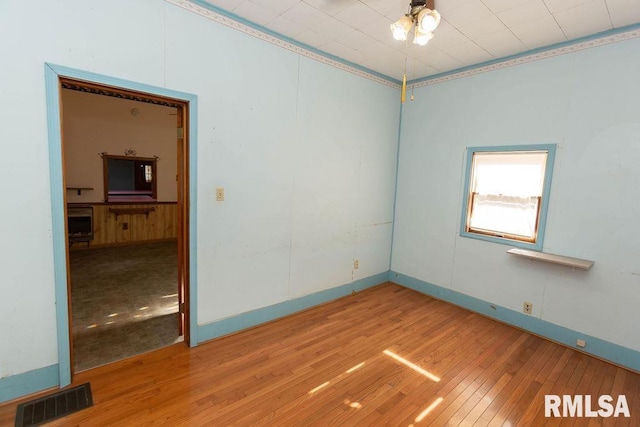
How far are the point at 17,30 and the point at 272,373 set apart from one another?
9.75 feet

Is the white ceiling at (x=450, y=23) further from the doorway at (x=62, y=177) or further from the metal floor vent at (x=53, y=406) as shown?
the metal floor vent at (x=53, y=406)

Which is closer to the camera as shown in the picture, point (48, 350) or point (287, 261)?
point (48, 350)

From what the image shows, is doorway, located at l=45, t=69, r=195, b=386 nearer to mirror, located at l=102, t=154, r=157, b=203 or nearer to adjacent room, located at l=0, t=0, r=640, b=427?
adjacent room, located at l=0, t=0, r=640, b=427

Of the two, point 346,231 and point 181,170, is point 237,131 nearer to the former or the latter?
point 181,170

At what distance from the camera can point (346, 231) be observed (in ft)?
13.3

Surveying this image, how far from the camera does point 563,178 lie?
3068 millimetres

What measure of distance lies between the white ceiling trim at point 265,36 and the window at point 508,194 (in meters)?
1.79

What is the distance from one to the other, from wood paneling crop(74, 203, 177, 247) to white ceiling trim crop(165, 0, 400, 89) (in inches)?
205

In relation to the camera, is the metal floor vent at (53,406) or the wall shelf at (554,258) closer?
the metal floor vent at (53,406)

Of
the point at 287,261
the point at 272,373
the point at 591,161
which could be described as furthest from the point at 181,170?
the point at 591,161

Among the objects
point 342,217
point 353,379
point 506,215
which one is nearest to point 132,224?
point 342,217

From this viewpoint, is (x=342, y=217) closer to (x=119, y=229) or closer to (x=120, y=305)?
(x=120, y=305)

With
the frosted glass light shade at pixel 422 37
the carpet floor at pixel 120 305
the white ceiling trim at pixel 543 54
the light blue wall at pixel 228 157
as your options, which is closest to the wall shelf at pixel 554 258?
the light blue wall at pixel 228 157

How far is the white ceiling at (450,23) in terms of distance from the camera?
2439 mm
